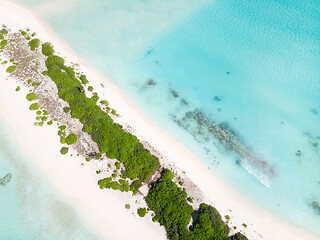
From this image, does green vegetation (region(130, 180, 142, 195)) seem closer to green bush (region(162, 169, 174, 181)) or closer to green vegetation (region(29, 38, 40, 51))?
green bush (region(162, 169, 174, 181))

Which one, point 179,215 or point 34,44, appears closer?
point 179,215

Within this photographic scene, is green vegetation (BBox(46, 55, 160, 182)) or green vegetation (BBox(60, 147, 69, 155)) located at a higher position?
green vegetation (BBox(46, 55, 160, 182))

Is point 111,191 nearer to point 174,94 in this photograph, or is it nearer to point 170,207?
point 170,207

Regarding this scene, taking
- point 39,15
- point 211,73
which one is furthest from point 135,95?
point 39,15

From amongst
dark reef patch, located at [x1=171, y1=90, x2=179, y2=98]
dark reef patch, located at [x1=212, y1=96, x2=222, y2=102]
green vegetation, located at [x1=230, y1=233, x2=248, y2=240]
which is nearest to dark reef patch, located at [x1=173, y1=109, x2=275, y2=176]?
dark reef patch, located at [x1=212, y1=96, x2=222, y2=102]

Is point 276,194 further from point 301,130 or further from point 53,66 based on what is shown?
point 53,66

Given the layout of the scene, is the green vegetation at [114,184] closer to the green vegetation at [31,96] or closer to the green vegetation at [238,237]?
the green vegetation at [238,237]

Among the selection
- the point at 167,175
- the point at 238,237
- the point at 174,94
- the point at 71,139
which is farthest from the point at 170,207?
the point at 174,94
